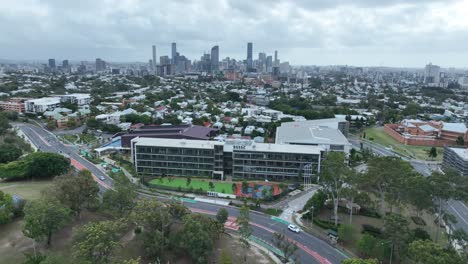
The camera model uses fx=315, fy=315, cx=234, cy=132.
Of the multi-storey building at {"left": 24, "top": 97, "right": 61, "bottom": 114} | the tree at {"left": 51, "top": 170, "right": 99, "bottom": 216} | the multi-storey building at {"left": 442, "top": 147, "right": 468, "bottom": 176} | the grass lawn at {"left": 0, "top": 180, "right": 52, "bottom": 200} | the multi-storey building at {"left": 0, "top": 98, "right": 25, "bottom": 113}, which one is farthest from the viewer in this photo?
the multi-storey building at {"left": 0, "top": 98, "right": 25, "bottom": 113}

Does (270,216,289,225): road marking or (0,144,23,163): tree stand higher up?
(0,144,23,163): tree

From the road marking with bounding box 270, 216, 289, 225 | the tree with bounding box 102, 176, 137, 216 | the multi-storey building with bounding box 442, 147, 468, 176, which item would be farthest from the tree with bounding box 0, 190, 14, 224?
the multi-storey building with bounding box 442, 147, 468, 176

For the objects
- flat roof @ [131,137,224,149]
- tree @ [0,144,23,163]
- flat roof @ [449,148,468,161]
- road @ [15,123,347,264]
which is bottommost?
road @ [15,123,347,264]

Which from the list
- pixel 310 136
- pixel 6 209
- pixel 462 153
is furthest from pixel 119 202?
pixel 462 153

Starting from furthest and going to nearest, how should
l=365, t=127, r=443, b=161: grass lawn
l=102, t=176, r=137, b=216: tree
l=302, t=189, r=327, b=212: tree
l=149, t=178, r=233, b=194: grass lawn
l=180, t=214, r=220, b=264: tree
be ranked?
l=365, t=127, r=443, b=161: grass lawn → l=149, t=178, r=233, b=194: grass lawn → l=302, t=189, r=327, b=212: tree → l=102, t=176, r=137, b=216: tree → l=180, t=214, r=220, b=264: tree

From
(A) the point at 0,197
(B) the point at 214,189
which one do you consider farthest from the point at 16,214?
(B) the point at 214,189

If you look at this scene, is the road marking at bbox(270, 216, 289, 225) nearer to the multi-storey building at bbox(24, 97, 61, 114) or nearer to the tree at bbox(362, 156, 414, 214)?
the tree at bbox(362, 156, 414, 214)

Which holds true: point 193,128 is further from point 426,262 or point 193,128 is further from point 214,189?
point 426,262
